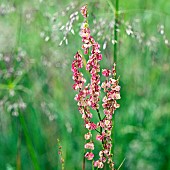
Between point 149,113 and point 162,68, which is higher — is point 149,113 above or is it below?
below

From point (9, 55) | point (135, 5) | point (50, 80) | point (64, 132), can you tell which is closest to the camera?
point (9, 55)

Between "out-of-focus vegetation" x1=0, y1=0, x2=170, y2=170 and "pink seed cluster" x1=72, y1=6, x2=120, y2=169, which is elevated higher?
"pink seed cluster" x1=72, y1=6, x2=120, y2=169

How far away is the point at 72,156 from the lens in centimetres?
296

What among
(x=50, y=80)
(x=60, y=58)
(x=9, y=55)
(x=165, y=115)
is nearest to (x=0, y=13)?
(x=9, y=55)

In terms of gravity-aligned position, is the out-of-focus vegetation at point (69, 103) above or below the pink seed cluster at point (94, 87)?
below

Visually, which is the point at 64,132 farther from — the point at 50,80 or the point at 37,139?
the point at 50,80

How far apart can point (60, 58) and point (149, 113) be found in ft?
2.22

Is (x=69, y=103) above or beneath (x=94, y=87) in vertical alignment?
beneath

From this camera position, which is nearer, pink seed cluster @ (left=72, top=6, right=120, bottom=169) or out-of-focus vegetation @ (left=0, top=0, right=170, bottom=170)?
pink seed cluster @ (left=72, top=6, right=120, bottom=169)

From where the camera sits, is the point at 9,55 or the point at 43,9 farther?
the point at 43,9

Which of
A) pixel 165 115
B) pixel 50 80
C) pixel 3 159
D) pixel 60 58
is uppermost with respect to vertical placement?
pixel 60 58

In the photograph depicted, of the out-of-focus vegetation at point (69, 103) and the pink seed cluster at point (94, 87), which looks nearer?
the pink seed cluster at point (94, 87)

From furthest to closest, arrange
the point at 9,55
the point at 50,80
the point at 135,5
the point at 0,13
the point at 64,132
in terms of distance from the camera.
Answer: the point at 135,5 → the point at 50,80 → the point at 64,132 → the point at 9,55 → the point at 0,13

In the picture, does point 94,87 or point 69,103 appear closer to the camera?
point 94,87
